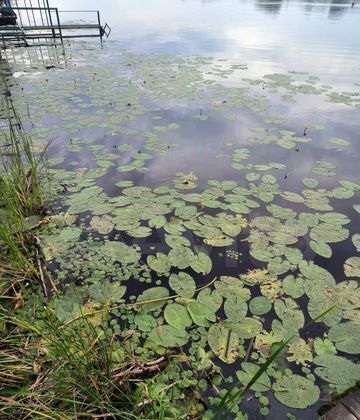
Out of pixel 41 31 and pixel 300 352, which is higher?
pixel 41 31

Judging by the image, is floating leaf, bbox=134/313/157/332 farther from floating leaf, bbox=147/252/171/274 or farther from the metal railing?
the metal railing

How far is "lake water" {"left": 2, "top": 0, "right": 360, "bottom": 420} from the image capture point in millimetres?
1961

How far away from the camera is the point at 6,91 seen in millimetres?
6195

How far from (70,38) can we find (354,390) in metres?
16.2

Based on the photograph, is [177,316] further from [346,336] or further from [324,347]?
[346,336]

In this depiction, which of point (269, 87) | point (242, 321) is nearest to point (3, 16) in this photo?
point (269, 87)

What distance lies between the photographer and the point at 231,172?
3643 mm

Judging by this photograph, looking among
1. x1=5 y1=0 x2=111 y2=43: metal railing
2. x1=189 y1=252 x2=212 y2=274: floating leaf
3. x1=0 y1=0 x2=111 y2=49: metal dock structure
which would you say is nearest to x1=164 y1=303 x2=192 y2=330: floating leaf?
x1=189 y1=252 x2=212 y2=274: floating leaf

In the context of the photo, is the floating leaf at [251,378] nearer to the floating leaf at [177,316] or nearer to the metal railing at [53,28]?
the floating leaf at [177,316]

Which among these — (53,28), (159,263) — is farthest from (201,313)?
(53,28)

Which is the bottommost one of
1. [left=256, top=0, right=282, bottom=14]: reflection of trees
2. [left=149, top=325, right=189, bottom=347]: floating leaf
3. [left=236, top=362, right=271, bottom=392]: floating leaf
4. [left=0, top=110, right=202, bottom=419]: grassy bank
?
[left=236, top=362, right=271, bottom=392]: floating leaf

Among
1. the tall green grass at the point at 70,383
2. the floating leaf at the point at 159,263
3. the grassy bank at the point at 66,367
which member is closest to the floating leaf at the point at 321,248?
the floating leaf at the point at 159,263

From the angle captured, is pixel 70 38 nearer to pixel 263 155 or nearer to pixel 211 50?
pixel 211 50

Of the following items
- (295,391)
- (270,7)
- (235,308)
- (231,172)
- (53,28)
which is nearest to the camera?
(295,391)
